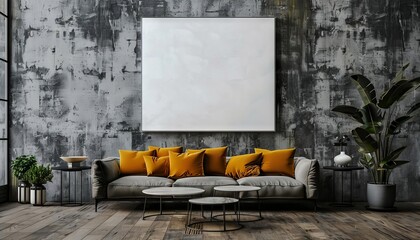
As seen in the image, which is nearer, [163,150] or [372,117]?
[372,117]

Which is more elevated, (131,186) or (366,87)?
(366,87)

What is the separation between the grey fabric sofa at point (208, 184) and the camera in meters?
6.79

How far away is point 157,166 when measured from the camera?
727 cm

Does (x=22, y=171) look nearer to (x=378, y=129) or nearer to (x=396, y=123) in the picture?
(x=378, y=129)

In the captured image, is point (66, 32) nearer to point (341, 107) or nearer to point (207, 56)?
point (207, 56)

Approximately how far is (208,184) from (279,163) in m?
1.07

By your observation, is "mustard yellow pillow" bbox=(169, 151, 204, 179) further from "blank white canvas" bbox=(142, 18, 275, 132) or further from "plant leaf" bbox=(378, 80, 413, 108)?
"plant leaf" bbox=(378, 80, 413, 108)

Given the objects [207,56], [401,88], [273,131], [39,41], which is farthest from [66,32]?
[401,88]

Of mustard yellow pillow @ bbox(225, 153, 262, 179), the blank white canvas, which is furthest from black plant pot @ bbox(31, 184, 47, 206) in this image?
mustard yellow pillow @ bbox(225, 153, 262, 179)

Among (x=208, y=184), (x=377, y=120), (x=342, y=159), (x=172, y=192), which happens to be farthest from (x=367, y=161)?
(x=172, y=192)

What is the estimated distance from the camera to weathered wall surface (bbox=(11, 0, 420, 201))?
7953mm

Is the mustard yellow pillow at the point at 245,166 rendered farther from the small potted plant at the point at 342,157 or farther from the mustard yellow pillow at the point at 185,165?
the small potted plant at the point at 342,157

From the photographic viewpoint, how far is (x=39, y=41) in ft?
26.3

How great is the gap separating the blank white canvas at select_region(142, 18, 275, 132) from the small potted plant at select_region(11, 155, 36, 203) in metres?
1.66
